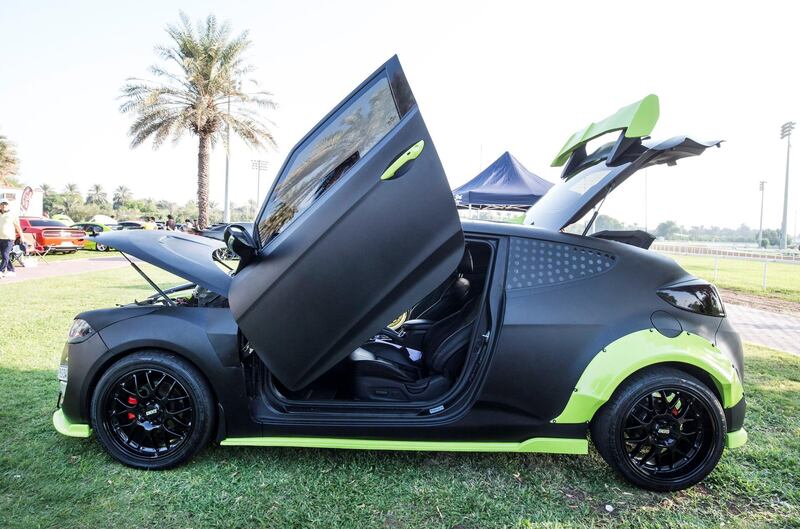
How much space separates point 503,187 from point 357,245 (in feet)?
34.6

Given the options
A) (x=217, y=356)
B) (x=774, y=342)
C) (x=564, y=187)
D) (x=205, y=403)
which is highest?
(x=564, y=187)

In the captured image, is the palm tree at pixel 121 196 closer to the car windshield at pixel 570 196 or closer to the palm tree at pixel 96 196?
the palm tree at pixel 96 196

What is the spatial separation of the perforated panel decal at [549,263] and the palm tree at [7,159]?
5133cm

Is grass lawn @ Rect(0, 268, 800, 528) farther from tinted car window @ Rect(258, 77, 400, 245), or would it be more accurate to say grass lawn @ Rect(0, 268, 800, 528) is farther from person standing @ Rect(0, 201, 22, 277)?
person standing @ Rect(0, 201, 22, 277)

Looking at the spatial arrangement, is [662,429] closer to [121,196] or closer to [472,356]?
[472,356]

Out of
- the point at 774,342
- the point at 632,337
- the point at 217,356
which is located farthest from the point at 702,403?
the point at 774,342

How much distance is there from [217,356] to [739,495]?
2.79 m

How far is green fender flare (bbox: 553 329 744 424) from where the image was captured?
7.85 feet

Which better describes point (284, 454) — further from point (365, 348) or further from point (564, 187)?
point (564, 187)

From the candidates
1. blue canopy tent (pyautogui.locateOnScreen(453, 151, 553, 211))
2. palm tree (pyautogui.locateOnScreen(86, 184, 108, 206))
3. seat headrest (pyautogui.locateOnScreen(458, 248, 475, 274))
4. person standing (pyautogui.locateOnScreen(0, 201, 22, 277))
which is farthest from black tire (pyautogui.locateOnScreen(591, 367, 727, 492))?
palm tree (pyautogui.locateOnScreen(86, 184, 108, 206))

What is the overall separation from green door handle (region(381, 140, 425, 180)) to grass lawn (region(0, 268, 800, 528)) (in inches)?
60.9

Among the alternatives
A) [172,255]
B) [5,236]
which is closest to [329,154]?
[172,255]

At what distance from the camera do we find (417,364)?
306 cm

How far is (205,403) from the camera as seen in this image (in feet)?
7.93
